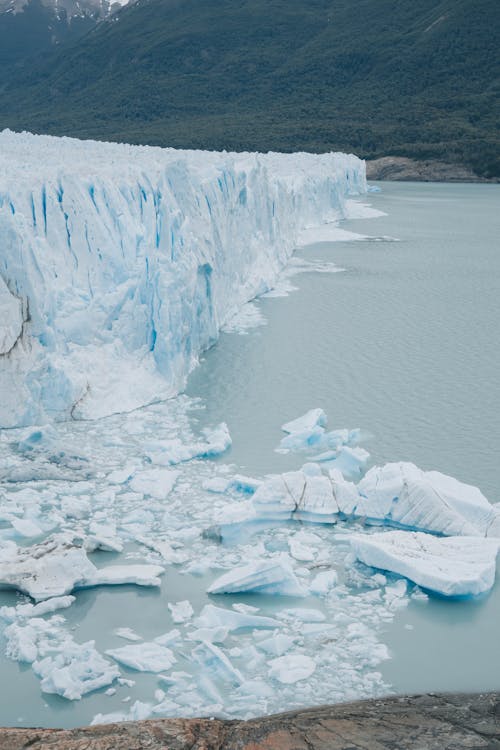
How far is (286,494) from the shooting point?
15.8 feet

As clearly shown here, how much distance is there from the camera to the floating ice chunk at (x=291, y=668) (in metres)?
3.46

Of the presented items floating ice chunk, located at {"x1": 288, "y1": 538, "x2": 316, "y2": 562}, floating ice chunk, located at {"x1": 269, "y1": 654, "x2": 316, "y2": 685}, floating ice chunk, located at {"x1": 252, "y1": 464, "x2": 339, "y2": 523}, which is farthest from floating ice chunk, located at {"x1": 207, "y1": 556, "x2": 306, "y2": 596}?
floating ice chunk, located at {"x1": 252, "y1": 464, "x2": 339, "y2": 523}

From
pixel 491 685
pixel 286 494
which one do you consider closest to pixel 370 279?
pixel 286 494

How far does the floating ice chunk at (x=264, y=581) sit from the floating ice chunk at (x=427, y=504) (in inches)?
34.9

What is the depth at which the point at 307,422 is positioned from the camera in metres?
6.14

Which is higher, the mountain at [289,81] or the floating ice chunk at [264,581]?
the mountain at [289,81]

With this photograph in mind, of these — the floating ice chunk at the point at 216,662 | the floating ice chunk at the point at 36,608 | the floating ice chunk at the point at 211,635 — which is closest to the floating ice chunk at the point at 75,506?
the floating ice chunk at the point at 36,608

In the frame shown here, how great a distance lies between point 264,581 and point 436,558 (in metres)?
0.87

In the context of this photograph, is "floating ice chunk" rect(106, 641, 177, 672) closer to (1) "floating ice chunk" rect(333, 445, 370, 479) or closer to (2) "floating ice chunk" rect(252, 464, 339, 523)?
(2) "floating ice chunk" rect(252, 464, 339, 523)

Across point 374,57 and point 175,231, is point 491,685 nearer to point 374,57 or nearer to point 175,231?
point 175,231

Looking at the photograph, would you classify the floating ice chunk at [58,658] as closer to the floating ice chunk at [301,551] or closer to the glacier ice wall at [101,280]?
the floating ice chunk at [301,551]

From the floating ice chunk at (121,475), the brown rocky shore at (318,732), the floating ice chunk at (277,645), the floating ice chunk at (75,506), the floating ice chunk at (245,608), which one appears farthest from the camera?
the floating ice chunk at (121,475)

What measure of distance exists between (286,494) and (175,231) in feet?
10.9

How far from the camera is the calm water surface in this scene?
383 centimetres
